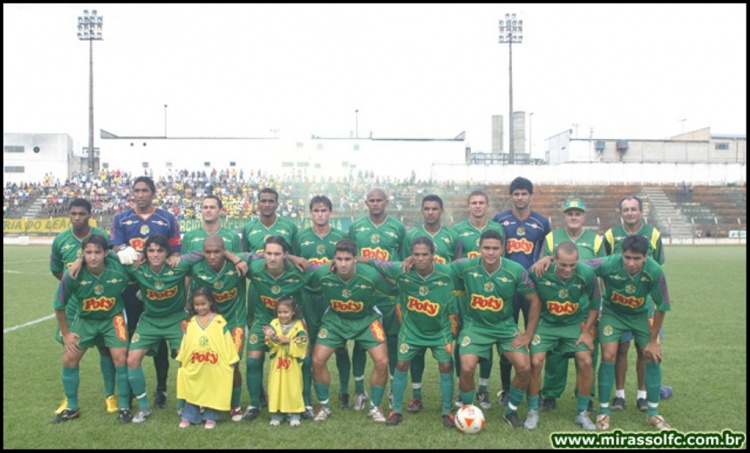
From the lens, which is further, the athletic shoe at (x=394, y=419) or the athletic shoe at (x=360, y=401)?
the athletic shoe at (x=360, y=401)

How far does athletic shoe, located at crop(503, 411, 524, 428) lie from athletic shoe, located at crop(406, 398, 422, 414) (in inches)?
30.3

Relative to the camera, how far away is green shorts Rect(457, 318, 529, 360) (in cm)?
544

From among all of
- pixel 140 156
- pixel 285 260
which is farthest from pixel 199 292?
pixel 140 156

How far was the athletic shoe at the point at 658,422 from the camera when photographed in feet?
17.0

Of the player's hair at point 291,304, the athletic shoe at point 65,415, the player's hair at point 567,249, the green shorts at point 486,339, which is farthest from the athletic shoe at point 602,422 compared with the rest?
the athletic shoe at point 65,415

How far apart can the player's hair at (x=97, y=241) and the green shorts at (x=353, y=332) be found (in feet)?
6.57

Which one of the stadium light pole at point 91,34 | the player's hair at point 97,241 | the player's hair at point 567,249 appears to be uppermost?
the stadium light pole at point 91,34

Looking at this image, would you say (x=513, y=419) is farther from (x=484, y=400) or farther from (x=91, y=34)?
(x=91, y=34)

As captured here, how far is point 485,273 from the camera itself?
552 cm

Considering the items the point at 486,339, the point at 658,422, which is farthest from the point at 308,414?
the point at 658,422

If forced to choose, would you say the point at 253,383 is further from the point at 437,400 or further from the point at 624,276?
the point at 624,276

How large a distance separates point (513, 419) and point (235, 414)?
2.32 meters

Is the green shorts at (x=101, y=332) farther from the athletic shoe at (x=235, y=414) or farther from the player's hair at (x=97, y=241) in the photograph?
the athletic shoe at (x=235, y=414)

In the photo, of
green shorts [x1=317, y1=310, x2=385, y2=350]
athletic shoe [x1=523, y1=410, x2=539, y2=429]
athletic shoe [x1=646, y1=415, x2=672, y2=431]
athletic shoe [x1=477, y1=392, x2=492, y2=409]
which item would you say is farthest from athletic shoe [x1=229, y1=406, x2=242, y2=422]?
athletic shoe [x1=646, y1=415, x2=672, y2=431]
